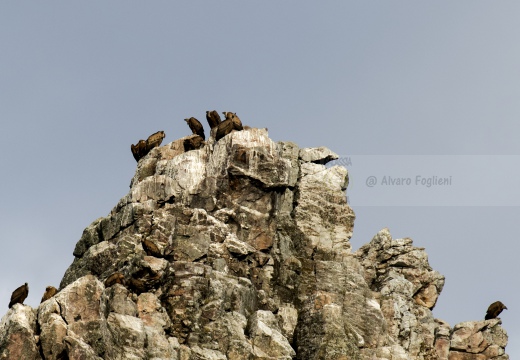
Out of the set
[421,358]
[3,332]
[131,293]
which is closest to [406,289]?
[421,358]

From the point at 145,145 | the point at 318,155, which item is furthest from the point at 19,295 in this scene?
the point at 318,155

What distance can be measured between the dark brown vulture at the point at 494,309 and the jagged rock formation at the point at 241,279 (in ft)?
4.32

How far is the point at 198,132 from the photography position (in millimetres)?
105312

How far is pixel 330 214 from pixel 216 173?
420 inches

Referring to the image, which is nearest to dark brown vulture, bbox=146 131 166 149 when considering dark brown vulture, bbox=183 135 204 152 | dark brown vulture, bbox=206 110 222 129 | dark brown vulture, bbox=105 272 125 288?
dark brown vulture, bbox=183 135 204 152

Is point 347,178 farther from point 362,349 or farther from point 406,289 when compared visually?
point 362,349

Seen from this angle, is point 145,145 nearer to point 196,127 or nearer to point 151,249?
point 196,127

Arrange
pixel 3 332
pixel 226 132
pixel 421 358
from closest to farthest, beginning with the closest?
pixel 3 332, pixel 421 358, pixel 226 132

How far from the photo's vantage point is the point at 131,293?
278ft

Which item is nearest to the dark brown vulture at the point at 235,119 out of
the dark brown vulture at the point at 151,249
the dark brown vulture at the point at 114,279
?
the dark brown vulture at the point at 151,249

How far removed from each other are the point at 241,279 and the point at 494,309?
26.3 metres

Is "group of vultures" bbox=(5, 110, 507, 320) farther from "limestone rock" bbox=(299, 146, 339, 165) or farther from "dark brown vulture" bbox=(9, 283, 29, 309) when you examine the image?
"dark brown vulture" bbox=(9, 283, 29, 309)

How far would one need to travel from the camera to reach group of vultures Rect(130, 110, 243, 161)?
10156cm

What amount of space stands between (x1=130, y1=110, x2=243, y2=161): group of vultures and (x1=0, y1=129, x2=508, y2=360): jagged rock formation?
1.29 m
